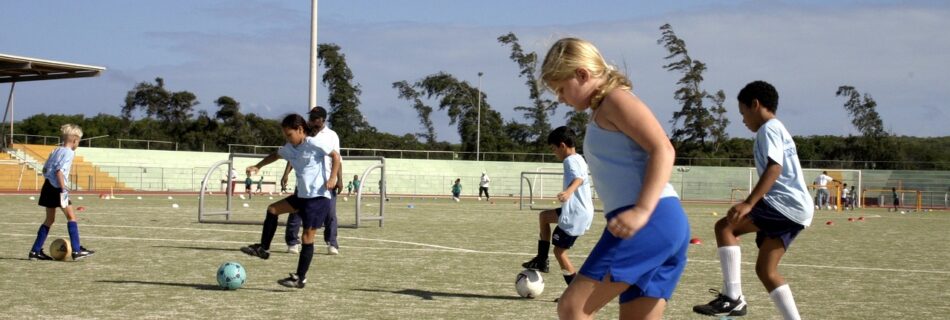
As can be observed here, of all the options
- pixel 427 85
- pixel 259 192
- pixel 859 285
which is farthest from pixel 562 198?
pixel 427 85

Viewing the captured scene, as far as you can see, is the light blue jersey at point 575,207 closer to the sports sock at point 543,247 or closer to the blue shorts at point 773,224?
the sports sock at point 543,247

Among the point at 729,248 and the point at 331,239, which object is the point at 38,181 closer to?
the point at 331,239

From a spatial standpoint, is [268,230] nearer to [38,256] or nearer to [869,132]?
[38,256]

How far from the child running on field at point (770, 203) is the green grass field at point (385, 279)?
118cm

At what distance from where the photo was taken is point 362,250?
44.1 ft

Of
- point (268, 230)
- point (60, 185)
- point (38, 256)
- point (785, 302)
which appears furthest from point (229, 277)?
point (785, 302)

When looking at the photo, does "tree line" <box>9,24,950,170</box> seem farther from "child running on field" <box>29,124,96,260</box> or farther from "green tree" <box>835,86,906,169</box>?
"child running on field" <box>29,124,96,260</box>

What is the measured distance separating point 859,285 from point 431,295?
4107 mm

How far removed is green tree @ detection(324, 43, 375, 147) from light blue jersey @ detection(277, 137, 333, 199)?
62013 millimetres

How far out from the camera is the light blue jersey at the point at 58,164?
1080 cm

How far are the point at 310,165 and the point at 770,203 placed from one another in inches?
184

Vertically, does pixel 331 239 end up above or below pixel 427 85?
below

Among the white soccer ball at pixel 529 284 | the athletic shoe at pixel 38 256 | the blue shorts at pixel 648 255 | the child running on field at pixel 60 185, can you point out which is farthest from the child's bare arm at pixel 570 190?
the athletic shoe at pixel 38 256

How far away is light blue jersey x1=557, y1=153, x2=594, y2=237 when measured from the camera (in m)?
8.83
